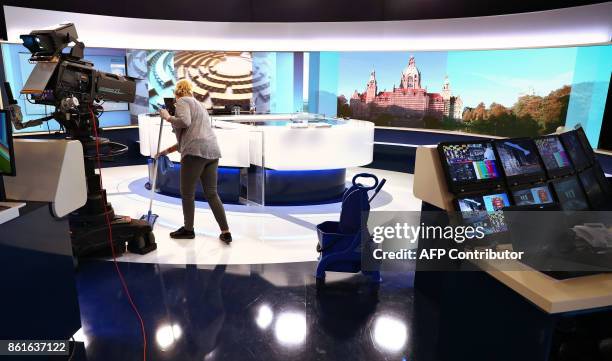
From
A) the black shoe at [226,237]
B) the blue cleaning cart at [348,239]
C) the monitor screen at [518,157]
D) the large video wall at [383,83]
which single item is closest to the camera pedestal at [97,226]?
the black shoe at [226,237]

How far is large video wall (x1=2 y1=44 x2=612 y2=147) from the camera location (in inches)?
229

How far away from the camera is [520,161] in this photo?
6.44ft

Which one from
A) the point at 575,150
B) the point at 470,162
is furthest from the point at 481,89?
the point at 470,162

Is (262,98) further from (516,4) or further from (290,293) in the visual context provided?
(290,293)

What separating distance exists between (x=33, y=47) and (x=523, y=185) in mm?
3192

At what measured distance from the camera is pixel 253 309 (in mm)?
2678

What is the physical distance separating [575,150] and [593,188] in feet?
0.74

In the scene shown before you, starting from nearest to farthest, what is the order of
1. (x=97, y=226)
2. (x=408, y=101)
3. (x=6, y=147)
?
(x=6, y=147) < (x=97, y=226) < (x=408, y=101)

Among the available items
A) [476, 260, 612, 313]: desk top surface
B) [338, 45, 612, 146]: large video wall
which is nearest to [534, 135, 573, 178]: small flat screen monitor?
[476, 260, 612, 313]: desk top surface

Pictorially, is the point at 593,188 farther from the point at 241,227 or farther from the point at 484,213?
the point at 241,227

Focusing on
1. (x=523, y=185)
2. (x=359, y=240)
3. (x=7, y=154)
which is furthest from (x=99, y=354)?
(x=523, y=185)

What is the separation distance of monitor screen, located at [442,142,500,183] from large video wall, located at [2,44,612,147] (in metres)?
4.18

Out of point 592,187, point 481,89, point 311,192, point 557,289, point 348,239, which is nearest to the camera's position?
point 557,289

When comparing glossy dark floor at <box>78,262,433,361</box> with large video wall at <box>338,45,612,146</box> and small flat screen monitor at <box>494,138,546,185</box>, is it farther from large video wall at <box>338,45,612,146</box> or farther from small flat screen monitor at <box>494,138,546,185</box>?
large video wall at <box>338,45,612,146</box>
